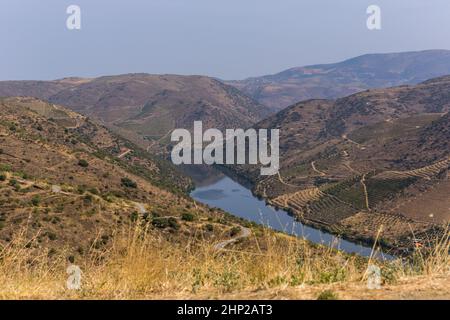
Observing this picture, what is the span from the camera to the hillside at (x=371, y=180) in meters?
82.3

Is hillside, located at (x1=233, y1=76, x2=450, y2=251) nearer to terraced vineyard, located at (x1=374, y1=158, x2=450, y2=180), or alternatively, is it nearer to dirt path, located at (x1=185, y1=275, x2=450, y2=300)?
terraced vineyard, located at (x1=374, y1=158, x2=450, y2=180)

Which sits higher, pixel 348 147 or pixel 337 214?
pixel 348 147

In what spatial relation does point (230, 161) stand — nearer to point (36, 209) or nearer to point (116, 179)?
point (116, 179)

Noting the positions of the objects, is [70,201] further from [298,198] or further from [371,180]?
[371,180]

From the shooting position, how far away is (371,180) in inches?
4166

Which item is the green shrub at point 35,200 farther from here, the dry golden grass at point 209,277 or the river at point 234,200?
the river at point 234,200

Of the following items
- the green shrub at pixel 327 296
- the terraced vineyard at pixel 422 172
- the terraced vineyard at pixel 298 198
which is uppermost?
the green shrub at pixel 327 296

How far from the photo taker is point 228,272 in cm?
537

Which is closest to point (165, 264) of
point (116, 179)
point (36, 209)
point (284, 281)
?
point (284, 281)

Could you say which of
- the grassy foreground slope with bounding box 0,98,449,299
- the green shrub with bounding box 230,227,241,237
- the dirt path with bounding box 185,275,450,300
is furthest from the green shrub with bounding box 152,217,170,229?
the dirt path with bounding box 185,275,450,300

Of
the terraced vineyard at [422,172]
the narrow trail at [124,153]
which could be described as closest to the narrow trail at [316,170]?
the terraced vineyard at [422,172]

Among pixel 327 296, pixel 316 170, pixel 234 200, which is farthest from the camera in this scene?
Answer: pixel 316 170

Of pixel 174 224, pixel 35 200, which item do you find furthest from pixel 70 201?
pixel 174 224

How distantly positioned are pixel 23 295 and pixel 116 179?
67.2 metres
